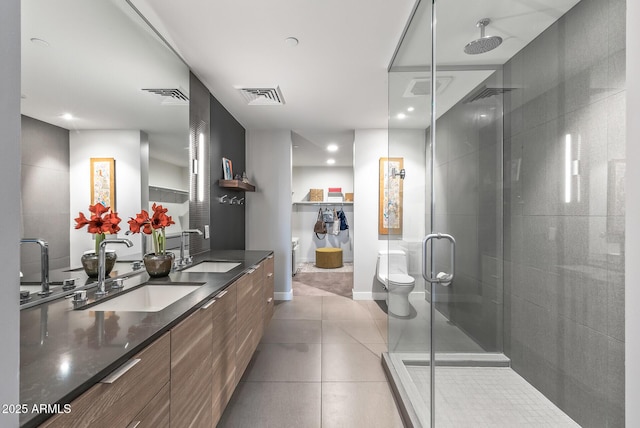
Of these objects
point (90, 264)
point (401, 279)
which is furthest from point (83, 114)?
point (401, 279)

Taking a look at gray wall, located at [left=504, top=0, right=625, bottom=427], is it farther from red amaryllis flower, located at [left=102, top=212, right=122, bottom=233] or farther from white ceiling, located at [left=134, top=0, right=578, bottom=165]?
red amaryllis flower, located at [left=102, top=212, right=122, bottom=233]

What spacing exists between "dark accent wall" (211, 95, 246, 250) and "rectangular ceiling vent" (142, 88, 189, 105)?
679 millimetres

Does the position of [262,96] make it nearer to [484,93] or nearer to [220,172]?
[220,172]

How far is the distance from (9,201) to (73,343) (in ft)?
1.99

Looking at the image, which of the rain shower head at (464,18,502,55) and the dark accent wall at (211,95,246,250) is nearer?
the rain shower head at (464,18,502,55)

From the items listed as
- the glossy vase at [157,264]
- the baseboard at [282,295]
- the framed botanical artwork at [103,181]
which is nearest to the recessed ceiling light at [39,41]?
the framed botanical artwork at [103,181]

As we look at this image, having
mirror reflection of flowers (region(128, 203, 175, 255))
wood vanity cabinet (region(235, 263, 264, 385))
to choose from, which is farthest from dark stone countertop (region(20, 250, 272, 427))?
wood vanity cabinet (region(235, 263, 264, 385))

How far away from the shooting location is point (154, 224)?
71.2 inches

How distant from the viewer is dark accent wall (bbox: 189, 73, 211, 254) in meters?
2.48

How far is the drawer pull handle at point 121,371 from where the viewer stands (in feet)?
2.42

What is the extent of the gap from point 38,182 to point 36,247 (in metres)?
0.27

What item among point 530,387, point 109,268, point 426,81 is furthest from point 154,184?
point 530,387

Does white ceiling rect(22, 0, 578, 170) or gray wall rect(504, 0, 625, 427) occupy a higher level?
white ceiling rect(22, 0, 578, 170)

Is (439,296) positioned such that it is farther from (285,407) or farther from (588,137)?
(285,407)
